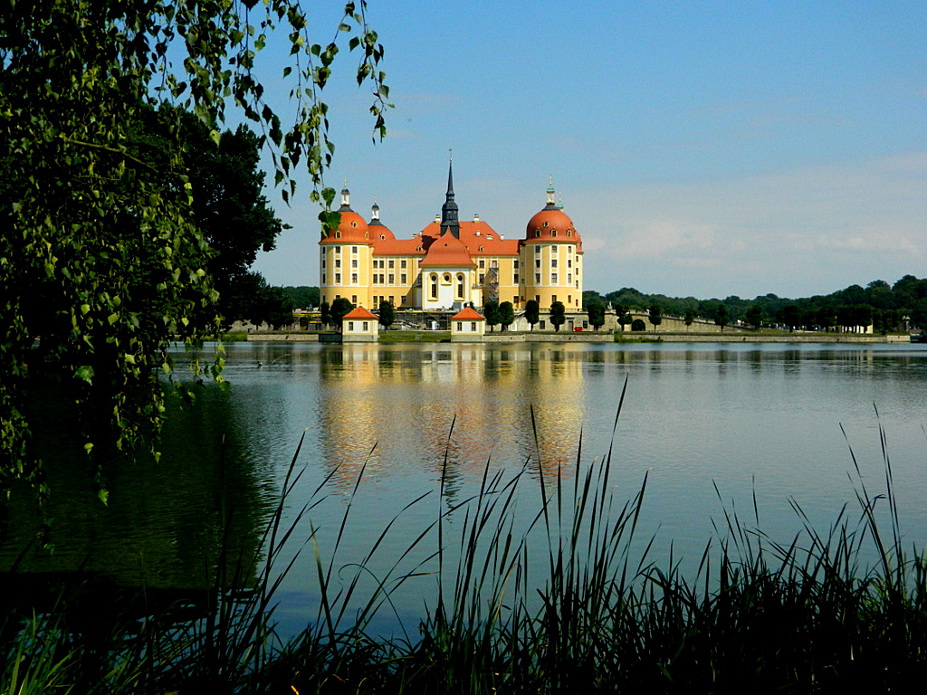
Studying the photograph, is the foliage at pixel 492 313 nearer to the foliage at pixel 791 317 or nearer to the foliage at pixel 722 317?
the foliage at pixel 722 317

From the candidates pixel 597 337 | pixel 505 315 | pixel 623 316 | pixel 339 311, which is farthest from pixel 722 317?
pixel 339 311

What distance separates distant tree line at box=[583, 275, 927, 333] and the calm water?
73299mm

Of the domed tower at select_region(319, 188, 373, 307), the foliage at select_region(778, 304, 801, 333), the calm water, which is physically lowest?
the calm water

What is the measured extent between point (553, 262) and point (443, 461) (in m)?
92.3

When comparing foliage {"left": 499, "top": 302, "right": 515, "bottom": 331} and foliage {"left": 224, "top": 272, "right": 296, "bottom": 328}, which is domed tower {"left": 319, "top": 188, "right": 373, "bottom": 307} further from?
foliage {"left": 224, "top": 272, "right": 296, "bottom": 328}

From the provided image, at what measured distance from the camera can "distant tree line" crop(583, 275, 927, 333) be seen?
101375 mm

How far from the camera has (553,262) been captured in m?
103

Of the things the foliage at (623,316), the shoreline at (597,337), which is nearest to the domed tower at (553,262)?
the foliage at (623,316)

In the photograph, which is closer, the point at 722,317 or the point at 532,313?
the point at 532,313

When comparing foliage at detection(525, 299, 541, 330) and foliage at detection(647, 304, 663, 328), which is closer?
foliage at detection(525, 299, 541, 330)

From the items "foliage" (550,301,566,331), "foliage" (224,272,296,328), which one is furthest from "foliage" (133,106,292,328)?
"foliage" (550,301,566,331)

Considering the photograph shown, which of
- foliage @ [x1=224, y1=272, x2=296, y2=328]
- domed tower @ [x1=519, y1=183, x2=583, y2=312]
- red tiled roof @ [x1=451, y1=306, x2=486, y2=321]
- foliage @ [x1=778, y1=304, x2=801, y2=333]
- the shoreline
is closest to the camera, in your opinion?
foliage @ [x1=224, y1=272, x2=296, y2=328]

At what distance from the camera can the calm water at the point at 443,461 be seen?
8172 millimetres

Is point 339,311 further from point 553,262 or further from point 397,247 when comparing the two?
point 553,262
